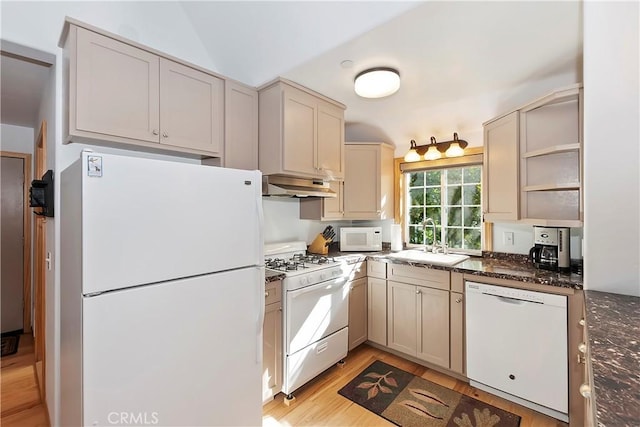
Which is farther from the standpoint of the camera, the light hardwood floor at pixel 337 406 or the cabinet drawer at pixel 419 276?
the cabinet drawer at pixel 419 276

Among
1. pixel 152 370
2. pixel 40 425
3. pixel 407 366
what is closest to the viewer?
pixel 152 370

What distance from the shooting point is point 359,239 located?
10.4 ft

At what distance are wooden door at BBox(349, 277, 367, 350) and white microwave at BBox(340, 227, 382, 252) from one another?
0.44m

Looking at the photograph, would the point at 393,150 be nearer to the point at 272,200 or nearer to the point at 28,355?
the point at 272,200

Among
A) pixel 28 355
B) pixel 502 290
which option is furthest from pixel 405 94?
pixel 28 355

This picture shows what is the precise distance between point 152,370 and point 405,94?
105 inches

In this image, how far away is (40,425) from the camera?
1914 mm

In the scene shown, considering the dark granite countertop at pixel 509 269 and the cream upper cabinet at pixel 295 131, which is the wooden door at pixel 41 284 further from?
the dark granite countertop at pixel 509 269

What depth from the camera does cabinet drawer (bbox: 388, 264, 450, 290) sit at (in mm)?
2345

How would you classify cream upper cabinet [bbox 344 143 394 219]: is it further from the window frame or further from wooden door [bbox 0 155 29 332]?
wooden door [bbox 0 155 29 332]

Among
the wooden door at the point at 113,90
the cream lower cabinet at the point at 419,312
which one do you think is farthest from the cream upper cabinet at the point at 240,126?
the cream lower cabinet at the point at 419,312

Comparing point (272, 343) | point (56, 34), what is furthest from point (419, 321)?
point (56, 34)

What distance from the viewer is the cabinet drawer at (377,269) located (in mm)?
2707

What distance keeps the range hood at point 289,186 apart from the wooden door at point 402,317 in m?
1.11
